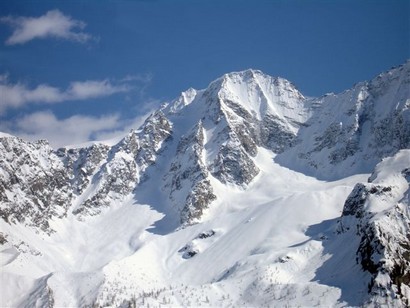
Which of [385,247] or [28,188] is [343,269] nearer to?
[385,247]

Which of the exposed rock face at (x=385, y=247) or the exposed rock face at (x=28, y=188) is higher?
the exposed rock face at (x=28, y=188)

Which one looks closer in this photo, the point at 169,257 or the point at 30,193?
the point at 169,257

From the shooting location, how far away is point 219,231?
148625mm

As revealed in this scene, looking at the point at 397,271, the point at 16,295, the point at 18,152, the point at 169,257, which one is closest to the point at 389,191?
the point at 397,271

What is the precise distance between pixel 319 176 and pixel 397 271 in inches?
5105

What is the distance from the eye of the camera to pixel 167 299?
65312mm

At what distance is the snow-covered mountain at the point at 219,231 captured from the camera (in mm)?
69125

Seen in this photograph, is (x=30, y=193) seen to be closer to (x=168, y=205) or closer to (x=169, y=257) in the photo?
(x=168, y=205)

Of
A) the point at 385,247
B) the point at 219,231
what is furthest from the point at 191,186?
the point at 385,247

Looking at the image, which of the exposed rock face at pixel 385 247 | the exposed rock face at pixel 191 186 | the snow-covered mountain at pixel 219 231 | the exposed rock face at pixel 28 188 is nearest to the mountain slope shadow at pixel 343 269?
the snow-covered mountain at pixel 219 231

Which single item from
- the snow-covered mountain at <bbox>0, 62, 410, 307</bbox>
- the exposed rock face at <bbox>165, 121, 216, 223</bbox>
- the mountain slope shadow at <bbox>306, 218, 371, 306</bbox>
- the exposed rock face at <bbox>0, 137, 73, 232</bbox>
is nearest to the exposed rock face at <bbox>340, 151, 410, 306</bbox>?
the snow-covered mountain at <bbox>0, 62, 410, 307</bbox>

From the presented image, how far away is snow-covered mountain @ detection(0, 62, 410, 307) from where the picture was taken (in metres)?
69.1

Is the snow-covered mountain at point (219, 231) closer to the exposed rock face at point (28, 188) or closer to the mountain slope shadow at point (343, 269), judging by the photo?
the mountain slope shadow at point (343, 269)

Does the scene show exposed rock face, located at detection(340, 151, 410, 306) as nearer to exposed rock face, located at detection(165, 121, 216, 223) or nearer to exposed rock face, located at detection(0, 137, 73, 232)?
exposed rock face, located at detection(165, 121, 216, 223)
